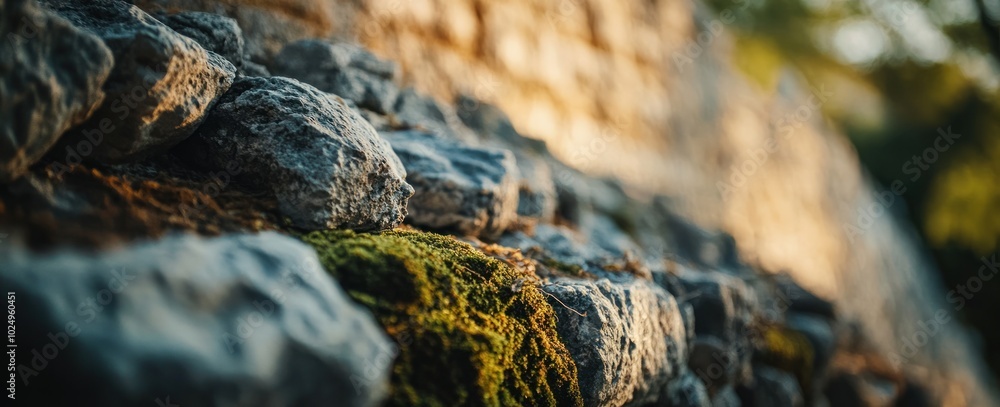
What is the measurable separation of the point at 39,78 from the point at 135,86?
1.08ft

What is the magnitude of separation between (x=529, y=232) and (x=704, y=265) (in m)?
3.83

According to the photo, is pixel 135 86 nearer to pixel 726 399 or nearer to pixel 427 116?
pixel 427 116

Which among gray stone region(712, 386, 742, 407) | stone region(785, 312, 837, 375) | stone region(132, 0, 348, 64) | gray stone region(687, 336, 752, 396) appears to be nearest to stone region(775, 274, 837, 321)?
stone region(785, 312, 837, 375)

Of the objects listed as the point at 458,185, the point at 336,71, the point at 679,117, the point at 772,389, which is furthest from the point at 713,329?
the point at 679,117

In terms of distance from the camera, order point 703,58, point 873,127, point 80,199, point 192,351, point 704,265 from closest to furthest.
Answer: point 192,351 < point 80,199 < point 704,265 < point 703,58 < point 873,127

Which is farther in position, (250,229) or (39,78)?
(250,229)

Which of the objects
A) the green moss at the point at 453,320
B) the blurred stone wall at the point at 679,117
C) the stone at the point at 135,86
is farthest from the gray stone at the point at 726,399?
the stone at the point at 135,86

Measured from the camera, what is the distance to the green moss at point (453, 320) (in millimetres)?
2035

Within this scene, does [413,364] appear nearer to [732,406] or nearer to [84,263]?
[84,263]

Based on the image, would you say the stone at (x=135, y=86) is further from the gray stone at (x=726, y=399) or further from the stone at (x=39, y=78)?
the gray stone at (x=726, y=399)

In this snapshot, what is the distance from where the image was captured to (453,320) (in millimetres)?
2209

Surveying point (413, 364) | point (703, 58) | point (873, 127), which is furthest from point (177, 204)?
point (873, 127)

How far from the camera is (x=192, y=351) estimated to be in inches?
59.8

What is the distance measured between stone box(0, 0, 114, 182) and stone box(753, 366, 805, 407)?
508cm
